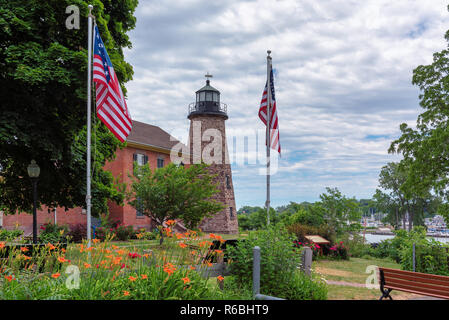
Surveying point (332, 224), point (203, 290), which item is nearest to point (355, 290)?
point (203, 290)

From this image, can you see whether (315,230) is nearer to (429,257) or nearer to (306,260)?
(429,257)

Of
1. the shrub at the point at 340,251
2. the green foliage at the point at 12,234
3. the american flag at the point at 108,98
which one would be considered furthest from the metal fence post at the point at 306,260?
the shrub at the point at 340,251

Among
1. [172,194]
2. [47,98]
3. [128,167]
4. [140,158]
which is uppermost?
[47,98]

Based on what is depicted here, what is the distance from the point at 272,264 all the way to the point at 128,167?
27.2 m

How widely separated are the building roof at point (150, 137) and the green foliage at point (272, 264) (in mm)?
26449

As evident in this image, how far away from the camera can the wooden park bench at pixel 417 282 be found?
7691 millimetres

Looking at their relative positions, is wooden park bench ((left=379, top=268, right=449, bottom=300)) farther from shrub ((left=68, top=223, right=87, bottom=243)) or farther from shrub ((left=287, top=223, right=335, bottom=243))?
shrub ((left=68, top=223, right=87, bottom=243))

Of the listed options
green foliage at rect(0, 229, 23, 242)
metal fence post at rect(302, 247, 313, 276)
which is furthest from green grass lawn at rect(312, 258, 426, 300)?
green foliage at rect(0, 229, 23, 242)

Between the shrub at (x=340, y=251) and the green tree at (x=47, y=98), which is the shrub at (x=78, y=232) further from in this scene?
the shrub at (x=340, y=251)

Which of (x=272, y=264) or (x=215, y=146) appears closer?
(x=272, y=264)

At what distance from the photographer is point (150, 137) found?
125 feet

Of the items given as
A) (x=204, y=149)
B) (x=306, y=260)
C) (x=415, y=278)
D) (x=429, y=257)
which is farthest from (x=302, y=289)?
(x=204, y=149)

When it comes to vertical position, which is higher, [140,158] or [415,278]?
[140,158]

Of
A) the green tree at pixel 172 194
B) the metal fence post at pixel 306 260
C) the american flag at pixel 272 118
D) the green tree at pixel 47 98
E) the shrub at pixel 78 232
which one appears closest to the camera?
the metal fence post at pixel 306 260
